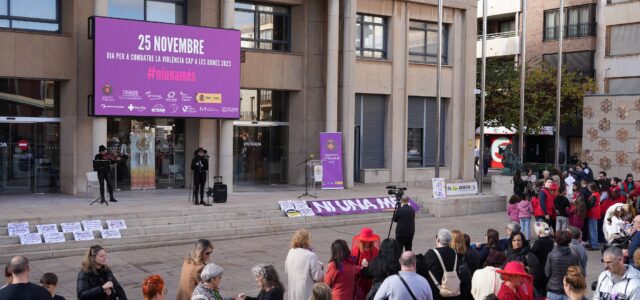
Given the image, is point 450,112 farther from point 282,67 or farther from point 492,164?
point 492,164

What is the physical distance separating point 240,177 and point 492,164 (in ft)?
107

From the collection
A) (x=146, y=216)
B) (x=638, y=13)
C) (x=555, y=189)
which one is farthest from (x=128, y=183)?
(x=638, y=13)

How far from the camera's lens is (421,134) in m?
32.6

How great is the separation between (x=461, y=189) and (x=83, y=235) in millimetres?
13545

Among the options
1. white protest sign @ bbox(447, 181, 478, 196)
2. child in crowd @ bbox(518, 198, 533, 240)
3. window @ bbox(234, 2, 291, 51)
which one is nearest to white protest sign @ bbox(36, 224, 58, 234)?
child in crowd @ bbox(518, 198, 533, 240)

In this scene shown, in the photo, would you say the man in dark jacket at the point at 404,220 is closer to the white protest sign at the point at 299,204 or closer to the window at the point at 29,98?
the white protest sign at the point at 299,204

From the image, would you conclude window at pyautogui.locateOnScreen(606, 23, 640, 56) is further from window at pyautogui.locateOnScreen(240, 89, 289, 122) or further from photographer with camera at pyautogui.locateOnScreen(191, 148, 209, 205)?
photographer with camera at pyautogui.locateOnScreen(191, 148, 209, 205)

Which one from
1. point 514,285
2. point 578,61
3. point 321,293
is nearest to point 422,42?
point 578,61

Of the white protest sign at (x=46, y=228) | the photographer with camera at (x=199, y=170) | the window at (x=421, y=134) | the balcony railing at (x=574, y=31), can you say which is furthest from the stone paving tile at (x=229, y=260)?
the balcony railing at (x=574, y=31)

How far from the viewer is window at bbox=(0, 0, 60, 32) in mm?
22672

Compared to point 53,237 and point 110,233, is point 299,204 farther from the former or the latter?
point 53,237

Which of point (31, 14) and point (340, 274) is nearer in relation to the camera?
point (340, 274)

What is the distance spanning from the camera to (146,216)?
1936cm

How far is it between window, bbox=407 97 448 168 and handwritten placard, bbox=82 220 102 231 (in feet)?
55.8
